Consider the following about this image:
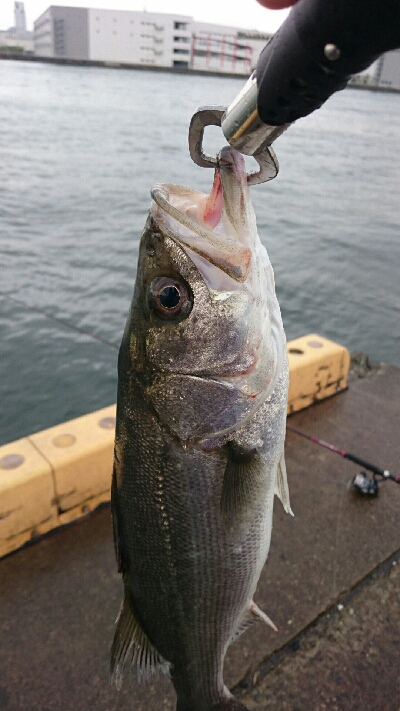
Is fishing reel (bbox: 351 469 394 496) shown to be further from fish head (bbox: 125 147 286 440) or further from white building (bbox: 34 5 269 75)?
white building (bbox: 34 5 269 75)

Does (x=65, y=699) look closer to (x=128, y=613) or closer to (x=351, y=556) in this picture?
(x=128, y=613)

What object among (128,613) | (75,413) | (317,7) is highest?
(317,7)

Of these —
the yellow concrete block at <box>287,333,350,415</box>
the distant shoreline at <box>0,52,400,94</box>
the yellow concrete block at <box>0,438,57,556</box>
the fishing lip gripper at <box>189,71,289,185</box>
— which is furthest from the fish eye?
the distant shoreline at <box>0,52,400,94</box>

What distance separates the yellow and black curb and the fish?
1.46 meters

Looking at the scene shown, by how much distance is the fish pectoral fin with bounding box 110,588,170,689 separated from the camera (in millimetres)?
1946

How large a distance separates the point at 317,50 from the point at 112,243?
41.7ft

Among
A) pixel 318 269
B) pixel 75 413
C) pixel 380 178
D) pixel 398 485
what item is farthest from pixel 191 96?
pixel 398 485

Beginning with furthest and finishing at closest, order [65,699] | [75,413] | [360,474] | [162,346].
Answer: [75,413] < [360,474] < [65,699] < [162,346]

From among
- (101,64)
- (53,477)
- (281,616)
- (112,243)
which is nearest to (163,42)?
(101,64)

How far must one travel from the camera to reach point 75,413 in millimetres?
7473

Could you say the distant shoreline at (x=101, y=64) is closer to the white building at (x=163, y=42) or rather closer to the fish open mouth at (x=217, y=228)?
the white building at (x=163, y=42)

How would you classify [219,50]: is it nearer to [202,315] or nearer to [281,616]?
[281,616]

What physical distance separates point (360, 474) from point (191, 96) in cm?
5375

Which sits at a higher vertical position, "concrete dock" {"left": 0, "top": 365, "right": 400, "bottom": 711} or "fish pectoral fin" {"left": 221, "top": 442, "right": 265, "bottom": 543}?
"fish pectoral fin" {"left": 221, "top": 442, "right": 265, "bottom": 543}
